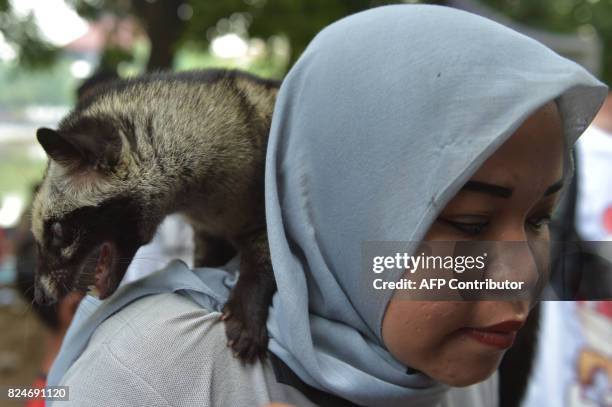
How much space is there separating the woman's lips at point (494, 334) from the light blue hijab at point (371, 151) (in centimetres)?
18

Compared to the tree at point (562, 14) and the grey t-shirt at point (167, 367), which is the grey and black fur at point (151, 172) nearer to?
the grey t-shirt at point (167, 367)

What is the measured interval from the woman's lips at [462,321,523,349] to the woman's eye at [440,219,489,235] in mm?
183

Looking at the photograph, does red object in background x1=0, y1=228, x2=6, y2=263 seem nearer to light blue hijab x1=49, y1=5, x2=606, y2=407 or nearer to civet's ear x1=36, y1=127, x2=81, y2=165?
civet's ear x1=36, y1=127, x2=81, y2=165

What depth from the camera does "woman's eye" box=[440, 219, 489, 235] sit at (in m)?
1.19

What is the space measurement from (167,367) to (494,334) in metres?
0.64

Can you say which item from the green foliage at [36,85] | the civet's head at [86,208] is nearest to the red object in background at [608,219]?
the civet's head at [86,208]

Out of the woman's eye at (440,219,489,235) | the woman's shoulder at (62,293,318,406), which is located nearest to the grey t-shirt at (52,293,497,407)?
the woman's shoulder at (62,293,318,406)

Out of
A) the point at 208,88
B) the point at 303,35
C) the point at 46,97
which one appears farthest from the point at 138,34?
the point at 208,88

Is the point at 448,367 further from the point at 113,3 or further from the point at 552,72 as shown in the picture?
the point at 113,3

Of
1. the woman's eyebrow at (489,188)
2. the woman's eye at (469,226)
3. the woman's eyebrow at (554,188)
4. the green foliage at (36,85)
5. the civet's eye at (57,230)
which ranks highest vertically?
the green foliage at (36,85)

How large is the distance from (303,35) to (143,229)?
5.82 metres

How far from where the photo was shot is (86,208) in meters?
2.00

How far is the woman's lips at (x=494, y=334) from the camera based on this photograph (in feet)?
3.88

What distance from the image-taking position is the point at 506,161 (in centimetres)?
118
